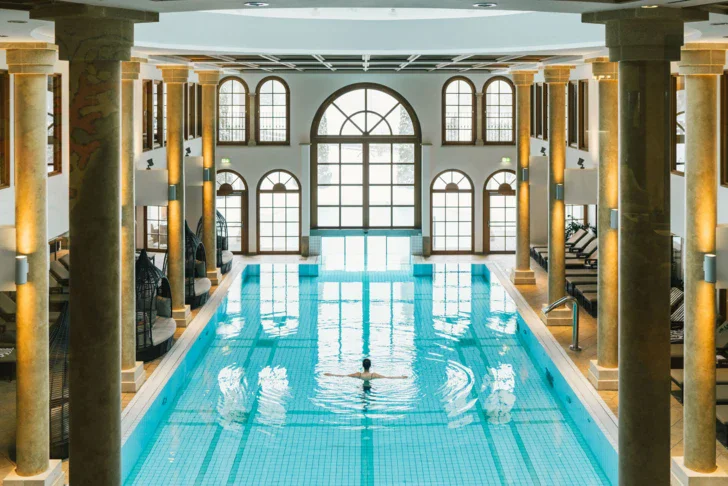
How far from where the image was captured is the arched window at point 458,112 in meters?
26.0

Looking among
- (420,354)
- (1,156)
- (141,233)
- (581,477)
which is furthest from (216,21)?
(141,233)

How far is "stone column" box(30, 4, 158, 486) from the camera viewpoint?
634 cm

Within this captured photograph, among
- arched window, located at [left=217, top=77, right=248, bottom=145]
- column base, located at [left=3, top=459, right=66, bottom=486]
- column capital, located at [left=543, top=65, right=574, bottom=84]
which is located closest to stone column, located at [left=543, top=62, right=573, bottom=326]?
column capital, located at [left=543, top=65, right=574, bottom=84]

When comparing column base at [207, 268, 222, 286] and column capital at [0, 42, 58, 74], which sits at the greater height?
column capital at [0, 42, 58, 74]

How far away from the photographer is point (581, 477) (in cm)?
1076

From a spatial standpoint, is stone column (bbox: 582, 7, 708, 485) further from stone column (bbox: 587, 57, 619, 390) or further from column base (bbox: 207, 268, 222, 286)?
column base (bbox: 207, 268, 222, 286)

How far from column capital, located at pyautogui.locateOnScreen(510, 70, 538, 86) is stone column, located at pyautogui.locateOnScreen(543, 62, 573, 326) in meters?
2.66

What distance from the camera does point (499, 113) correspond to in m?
26.3

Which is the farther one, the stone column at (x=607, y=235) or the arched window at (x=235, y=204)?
the arched window at (x=235, y=204)

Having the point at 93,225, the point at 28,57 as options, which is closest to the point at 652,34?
the point at 93,225

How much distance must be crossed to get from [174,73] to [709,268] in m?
10.5

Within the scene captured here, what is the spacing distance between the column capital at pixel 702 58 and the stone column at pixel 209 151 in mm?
12618

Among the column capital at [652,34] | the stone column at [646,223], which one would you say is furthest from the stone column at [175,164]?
the column capital at [652,34]

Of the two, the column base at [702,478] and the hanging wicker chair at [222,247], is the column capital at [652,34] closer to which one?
the column base at [702,478]
